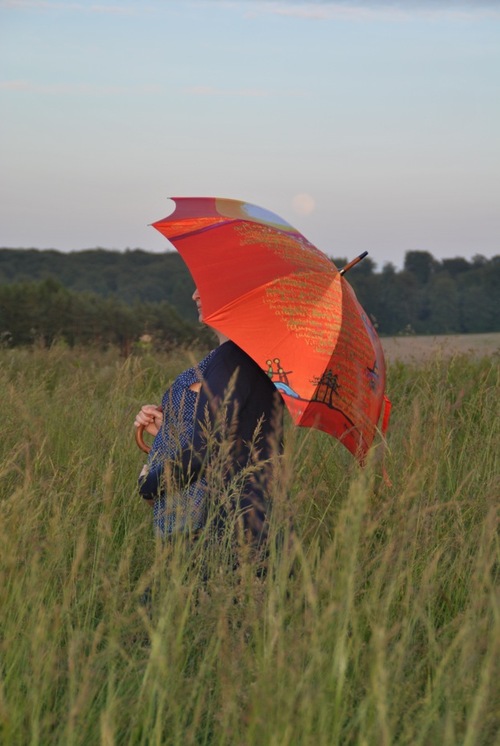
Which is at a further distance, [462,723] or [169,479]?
[169,479]

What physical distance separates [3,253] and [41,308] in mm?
18652

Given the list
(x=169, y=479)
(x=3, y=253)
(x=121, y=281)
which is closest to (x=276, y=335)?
(x=169, y=479)

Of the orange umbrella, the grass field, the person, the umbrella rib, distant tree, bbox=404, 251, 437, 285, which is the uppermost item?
distant tree, bbox=404, 251, 437, 285

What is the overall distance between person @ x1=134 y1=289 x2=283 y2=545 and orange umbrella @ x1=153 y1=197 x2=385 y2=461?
98 mm

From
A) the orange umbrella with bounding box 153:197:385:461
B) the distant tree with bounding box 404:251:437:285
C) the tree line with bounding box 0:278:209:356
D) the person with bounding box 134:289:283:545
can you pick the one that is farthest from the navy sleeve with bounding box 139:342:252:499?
the distant tree with bounding box 404:251:437:285

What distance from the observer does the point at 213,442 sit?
9.56 feet

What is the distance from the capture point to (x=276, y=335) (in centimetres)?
321

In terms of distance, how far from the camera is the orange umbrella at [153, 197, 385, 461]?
10.4ft

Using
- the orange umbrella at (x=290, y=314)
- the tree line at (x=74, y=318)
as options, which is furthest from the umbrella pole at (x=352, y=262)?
the tree line at (x=74, y=318)

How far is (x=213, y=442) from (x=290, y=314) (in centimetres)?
61

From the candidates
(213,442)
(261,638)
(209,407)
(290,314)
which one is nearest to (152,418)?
(209,407)

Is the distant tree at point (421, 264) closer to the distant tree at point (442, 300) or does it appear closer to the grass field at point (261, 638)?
the distant tree at point (442, 300)

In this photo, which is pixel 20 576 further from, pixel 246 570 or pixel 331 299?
pixel 331 299

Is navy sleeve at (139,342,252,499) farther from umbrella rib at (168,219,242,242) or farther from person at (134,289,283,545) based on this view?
umbrella rib at (168,219,242,242)
